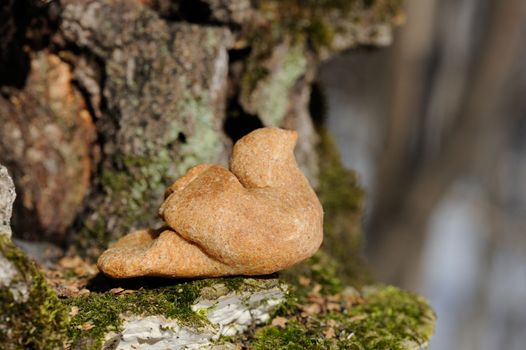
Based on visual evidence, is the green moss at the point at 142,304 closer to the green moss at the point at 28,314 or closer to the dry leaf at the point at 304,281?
the green moss at the point at 28,314

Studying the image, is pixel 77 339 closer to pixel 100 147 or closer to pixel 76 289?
pixel 76 289

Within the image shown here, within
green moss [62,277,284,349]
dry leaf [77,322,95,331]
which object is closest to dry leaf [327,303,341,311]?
green moss [62,277,284,349]

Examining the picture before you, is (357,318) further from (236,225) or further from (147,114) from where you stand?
(147,114)

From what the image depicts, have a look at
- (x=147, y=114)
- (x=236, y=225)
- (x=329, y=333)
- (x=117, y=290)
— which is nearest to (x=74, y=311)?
(x=117, y=290)

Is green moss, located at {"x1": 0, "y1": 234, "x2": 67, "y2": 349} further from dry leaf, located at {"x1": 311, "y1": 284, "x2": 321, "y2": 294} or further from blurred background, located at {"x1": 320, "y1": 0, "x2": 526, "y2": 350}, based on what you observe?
blurred background, located at {"x1": 320, "y1": 0, "x2": 526, "y2": 350}

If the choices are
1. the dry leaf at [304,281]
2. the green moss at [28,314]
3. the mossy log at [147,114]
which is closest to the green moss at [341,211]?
the mossy log at [147,114]

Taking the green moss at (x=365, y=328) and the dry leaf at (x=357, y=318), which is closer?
the green moss at (x=365, y=328)

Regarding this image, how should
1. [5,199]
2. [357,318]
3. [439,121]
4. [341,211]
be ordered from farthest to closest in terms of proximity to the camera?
[439,121] → [341,211] → [357,318] → [5,199]
